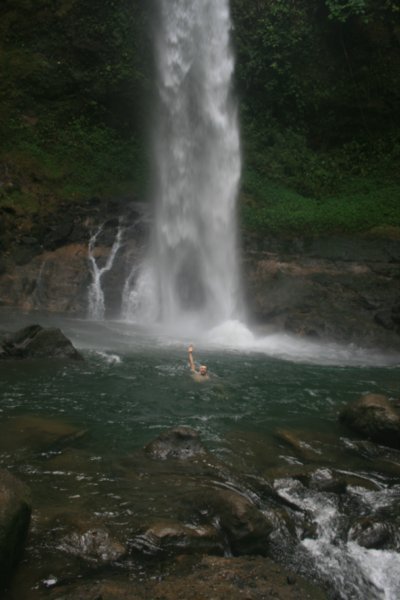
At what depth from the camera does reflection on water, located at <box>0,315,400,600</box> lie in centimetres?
445

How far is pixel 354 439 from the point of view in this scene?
24.8ft

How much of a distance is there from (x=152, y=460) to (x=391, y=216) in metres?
17.2

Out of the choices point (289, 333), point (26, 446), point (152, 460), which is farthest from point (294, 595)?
point (289, 333)

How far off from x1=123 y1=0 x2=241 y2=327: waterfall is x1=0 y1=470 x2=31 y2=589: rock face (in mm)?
14679

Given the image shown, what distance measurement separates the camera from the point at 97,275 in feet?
65.5

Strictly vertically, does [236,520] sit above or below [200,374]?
below

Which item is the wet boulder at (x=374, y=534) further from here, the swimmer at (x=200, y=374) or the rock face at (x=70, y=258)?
the rock face at (x=70, y=258)

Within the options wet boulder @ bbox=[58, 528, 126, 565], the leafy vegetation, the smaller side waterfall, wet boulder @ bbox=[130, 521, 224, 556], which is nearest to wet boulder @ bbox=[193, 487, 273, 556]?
wet boulder @ bbox=[130, 521, 224, 556]

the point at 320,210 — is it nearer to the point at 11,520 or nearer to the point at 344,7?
the point at 344,7

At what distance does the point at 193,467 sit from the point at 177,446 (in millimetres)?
506

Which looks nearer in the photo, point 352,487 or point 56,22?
point 352,487

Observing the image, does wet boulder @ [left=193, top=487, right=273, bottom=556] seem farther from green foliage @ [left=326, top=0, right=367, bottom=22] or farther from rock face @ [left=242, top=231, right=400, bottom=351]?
green foliage @ [left=326, top=0, right=367, bottom=22]

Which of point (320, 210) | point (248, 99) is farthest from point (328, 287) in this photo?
point (248, 99)

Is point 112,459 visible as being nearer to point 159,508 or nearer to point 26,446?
point 26,446
